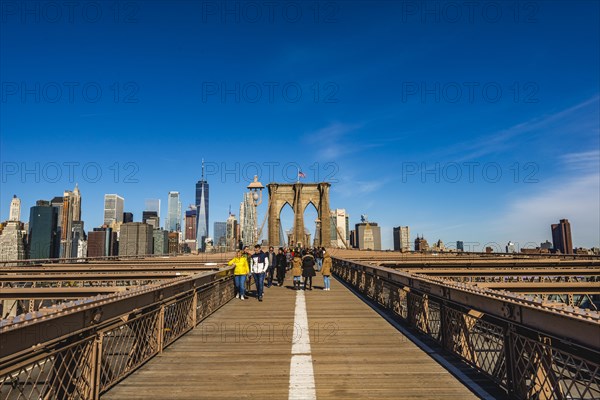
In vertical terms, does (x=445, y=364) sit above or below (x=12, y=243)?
below

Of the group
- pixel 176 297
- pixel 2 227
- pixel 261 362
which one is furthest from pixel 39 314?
pixel 2 227

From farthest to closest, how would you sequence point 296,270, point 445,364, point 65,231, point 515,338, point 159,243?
1. point 65,231
2. point 159,243
3. point 296,270
4. point 445,364
5. point 515,338

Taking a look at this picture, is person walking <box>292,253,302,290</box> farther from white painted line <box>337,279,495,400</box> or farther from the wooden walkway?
white painted line <box>337,279,495,400</box>

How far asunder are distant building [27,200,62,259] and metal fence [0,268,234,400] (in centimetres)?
15361

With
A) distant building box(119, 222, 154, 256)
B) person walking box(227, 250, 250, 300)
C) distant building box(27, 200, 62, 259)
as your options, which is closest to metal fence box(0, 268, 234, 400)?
person walking box(227, 250, 250, 300)

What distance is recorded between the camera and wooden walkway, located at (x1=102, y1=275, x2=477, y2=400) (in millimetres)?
4211

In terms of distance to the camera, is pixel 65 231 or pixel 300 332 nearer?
pixel 300 332

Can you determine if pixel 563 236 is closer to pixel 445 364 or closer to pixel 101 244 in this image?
pixel 445 364

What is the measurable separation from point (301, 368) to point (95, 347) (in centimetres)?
242

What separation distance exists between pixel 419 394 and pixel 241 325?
14.5 ft

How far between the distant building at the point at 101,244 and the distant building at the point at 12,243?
44.3 metres

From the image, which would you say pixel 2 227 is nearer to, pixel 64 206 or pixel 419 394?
pixel 64 206

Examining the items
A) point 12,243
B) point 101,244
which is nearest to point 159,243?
point 101,244

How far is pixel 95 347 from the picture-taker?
4023 millimetres
